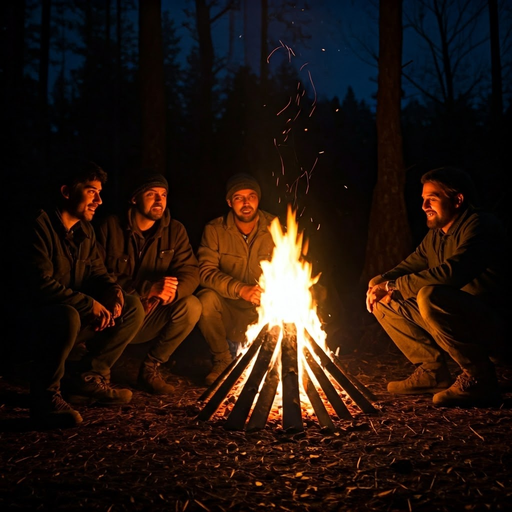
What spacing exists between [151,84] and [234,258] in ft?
10.7

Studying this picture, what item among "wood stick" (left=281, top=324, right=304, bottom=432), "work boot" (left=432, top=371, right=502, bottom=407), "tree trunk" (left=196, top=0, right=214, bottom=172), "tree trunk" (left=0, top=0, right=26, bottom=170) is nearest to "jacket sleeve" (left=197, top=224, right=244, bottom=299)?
"wood stick" (left=281, top=324, right=304, bottom=432)

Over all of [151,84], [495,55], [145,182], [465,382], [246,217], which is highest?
[495,55]

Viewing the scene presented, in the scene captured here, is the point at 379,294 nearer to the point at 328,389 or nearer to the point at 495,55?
the point at 328,389

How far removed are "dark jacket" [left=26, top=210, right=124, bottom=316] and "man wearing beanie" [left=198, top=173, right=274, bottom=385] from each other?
1185mm

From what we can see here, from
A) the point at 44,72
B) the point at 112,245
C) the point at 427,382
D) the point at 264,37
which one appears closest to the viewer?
the point at 427,382

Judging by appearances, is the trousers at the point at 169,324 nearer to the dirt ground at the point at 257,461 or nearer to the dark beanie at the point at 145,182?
the dirt ground at the point at 257,461

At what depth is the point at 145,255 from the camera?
612 centimetres

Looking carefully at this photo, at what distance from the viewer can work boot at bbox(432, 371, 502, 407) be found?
15.8 ft

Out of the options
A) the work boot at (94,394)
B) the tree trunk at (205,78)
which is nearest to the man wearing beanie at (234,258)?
the work boot at (94,394)

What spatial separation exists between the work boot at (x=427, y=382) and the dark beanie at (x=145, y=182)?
3253 millimetres

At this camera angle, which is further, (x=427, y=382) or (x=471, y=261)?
(x=427, y=382)

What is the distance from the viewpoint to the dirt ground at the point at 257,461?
9.93 ft

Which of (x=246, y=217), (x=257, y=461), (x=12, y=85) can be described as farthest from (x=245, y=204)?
(x=12, y=85)

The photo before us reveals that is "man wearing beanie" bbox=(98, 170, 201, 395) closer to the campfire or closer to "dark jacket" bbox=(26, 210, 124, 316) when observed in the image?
"dark jacket" bbox=(26, 210, 124, 316)
